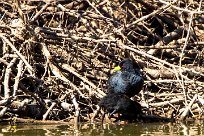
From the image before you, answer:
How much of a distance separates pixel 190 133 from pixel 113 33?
2081mm

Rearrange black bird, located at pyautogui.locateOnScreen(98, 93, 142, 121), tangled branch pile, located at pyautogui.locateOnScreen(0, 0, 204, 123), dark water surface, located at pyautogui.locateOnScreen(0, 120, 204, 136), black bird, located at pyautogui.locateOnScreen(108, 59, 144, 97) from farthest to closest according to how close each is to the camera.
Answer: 1. tangled branch pile, located at pyautogui.locateOnScreen(0, 0, 204, 123)
2. black bird, located at pyautogui.locateOnScreen(108, 59, 144, 97)
3. black bird, located at pyautogui.locateOnScreen(98, 93, 142, 121)
4. dark water surface, located at pyautogui.locateOnScreen(0, 120, 204, 136)

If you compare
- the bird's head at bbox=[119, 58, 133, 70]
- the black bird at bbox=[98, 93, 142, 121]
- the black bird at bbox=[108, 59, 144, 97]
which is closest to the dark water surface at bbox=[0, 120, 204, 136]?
the black bird at bbox=[98, 93, 142, 121]

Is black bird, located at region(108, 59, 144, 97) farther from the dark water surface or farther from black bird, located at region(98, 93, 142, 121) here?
the dark water surface

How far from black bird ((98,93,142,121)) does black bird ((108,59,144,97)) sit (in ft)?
0.28

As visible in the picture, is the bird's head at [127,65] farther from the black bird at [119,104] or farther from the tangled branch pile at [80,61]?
the black bird at [119,104]

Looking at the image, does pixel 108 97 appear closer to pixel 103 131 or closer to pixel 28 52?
pixel 103 131

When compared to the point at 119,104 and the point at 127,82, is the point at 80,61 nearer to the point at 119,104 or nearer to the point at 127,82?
the point at 127,82

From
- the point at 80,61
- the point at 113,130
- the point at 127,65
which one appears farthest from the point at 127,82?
the point at 80,61

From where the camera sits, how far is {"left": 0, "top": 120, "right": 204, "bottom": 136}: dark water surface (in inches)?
212

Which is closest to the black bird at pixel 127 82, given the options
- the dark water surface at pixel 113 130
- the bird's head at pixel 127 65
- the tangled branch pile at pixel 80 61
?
the bird's head at pixel 127 65

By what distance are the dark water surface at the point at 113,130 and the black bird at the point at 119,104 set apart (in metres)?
0.17

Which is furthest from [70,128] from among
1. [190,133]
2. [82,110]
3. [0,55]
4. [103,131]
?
[0,55]

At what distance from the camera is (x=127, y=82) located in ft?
20.6

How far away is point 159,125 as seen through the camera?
20.0 feet
